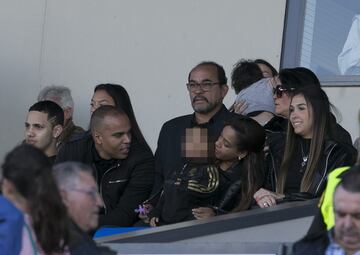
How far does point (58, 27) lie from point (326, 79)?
272 cm

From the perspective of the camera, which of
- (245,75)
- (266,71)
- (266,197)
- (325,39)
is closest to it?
(266,197)

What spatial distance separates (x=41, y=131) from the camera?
28.8ft

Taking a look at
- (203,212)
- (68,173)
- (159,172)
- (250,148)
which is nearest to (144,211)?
(159,172)

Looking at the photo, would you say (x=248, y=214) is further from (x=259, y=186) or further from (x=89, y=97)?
(x=89, y=97)

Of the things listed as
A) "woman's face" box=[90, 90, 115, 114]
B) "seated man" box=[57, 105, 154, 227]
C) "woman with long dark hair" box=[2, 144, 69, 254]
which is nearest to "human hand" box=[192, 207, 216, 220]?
"seated man" box=[57, 105, 154, 227]

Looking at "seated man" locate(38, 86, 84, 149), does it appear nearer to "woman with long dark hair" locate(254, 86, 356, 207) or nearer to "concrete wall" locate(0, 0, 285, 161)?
"concrete wall" locate(0, 0, 285, 161)

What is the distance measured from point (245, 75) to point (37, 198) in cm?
409

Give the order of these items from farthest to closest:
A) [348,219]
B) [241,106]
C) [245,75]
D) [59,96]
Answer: [59,96] → [245,75] → [241,106] → [348,219]

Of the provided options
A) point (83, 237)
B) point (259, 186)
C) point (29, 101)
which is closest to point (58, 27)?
point (29, 101)

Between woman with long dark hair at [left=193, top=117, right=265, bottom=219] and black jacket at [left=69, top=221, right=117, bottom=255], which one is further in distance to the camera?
woman with long dark hair at [left=193, top=117, right=265, bottom=219]

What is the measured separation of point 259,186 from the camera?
7309 millimetres

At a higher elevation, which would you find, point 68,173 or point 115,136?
point 68,173

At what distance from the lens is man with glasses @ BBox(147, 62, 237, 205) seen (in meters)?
8.15

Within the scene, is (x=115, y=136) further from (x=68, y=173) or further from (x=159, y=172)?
(x=68, y=173)
